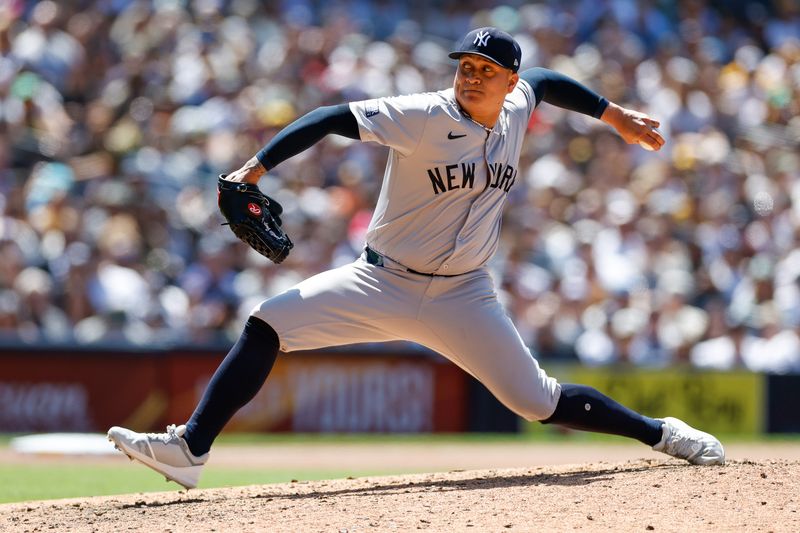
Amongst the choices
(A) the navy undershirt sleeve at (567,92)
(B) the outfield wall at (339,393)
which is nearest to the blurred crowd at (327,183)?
(B) the outfield wall at (339,393)

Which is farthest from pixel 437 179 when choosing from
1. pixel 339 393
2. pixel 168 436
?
pixel 339 393

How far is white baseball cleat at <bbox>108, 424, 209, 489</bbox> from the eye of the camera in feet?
16.5

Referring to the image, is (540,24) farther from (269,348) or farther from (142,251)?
(269,348)

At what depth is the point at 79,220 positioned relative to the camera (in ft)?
35.4

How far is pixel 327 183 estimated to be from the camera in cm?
1236

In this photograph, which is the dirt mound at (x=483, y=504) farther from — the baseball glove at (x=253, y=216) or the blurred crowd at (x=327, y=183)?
the blurred crowd at (x=327, y=183)

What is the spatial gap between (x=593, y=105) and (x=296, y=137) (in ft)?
5.05

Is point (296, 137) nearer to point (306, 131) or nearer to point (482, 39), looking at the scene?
point (306, 131)

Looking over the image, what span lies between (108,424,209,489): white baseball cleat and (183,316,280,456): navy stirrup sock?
0.12ft

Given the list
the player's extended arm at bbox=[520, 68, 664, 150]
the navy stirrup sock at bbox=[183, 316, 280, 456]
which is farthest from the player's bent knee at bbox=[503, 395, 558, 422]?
the player's extended arm at bbox=[520, 68, 664, 150]

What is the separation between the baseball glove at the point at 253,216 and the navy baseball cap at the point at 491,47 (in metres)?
0.96

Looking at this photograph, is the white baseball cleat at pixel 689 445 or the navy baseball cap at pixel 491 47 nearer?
the navy baseball cap at pixel 491 47

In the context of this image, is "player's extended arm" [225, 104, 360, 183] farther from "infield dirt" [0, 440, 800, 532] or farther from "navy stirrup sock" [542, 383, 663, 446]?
"navy stirrup sock" [542, 383, 663, 446]

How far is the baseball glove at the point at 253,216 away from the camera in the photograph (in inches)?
190
